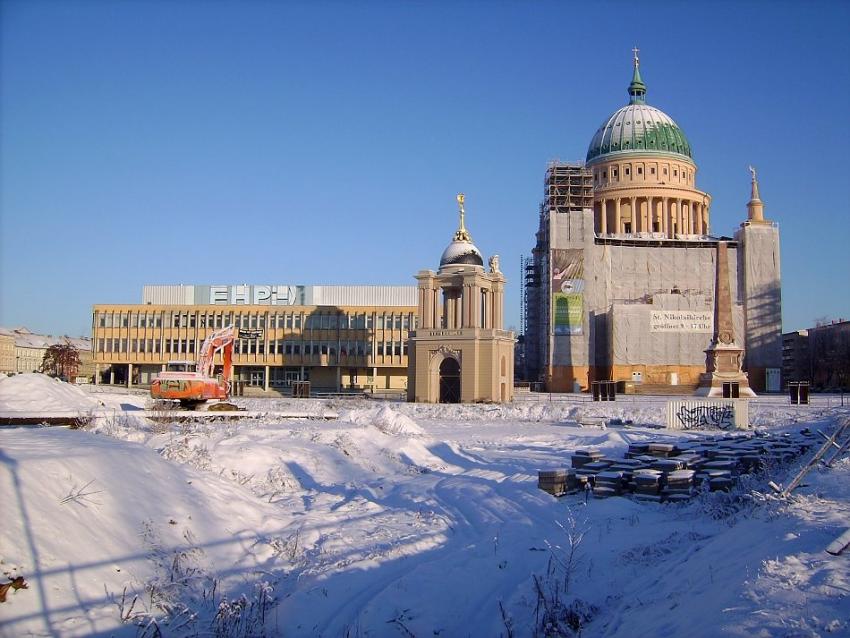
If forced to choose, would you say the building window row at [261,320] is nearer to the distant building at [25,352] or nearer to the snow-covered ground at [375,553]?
the distant building at [25,352]

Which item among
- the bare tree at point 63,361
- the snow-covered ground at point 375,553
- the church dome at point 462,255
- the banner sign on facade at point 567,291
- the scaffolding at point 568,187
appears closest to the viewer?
the snow-covered ground at point 375,553

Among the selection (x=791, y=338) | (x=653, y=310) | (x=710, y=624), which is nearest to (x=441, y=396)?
(x=653, y=310)

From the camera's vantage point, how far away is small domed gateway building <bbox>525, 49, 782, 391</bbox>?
7338cm

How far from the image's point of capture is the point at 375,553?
12086 millimetres

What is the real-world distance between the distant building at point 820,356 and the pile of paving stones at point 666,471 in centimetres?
7432

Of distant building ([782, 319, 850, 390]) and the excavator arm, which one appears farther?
distant building ([782, 319, 850, 390])

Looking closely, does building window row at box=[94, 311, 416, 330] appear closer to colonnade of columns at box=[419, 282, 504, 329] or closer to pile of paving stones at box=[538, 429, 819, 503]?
colonnade of columns at box=[419, 282, 504, 329]

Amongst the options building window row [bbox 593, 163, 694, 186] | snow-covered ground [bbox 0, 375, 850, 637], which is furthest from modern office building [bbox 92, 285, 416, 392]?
snow-covered ground [bbox 0, 375, 850, 637]

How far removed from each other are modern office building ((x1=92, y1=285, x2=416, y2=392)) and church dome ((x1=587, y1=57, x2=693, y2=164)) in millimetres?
30019

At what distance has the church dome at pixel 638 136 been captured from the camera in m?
86.4

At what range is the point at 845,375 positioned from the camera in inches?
3669

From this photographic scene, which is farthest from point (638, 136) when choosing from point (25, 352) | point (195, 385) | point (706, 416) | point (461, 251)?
point (25, 352)

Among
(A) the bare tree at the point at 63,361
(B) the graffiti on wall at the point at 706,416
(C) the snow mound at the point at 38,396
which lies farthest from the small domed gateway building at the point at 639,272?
(A) the bare tree at the point at 63,361

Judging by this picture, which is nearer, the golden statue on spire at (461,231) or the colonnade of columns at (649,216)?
the golden statue on spire at (461,231)
